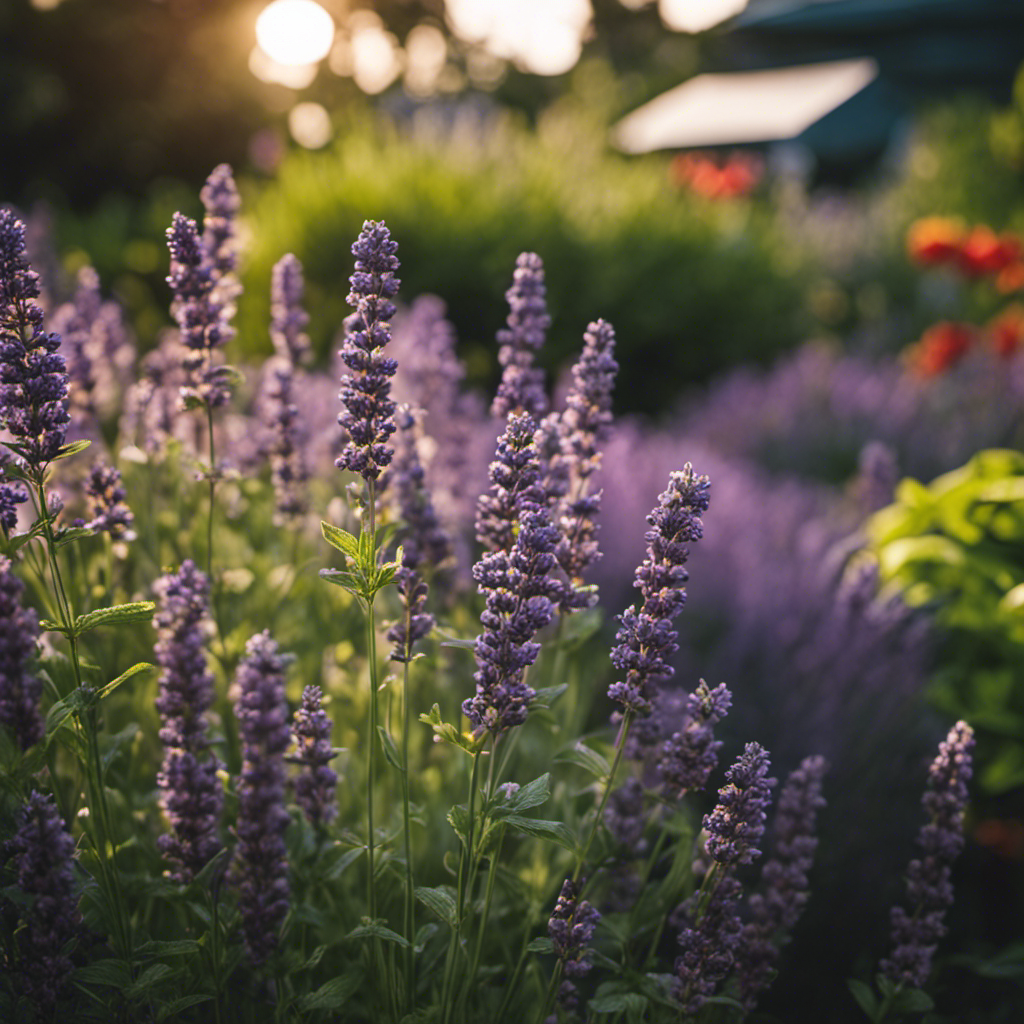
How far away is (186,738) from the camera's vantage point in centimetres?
139

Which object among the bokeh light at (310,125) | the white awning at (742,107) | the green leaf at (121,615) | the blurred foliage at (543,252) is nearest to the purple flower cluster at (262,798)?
the green leaf at (121,615)

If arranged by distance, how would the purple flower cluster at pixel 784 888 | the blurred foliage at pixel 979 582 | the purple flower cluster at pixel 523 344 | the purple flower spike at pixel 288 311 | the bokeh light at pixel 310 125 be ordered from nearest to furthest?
1. the purple flower cluster at pixel 784 888
2. the purple flower cluster at pixel 523 344
3. the purple flower spike at pixel 288 311
4. the blurred foliage at pixel 979 582
5. the bokeh light at pixel 310 125

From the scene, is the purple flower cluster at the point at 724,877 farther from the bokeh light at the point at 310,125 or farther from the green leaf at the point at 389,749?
the bokeh light at the point at 310,125

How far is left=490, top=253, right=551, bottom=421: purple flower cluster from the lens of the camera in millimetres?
1694

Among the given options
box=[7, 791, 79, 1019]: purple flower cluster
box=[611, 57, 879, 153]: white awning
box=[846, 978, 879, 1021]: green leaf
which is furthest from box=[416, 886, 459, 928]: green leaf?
box=[611, 57, 879, 153]: white awning

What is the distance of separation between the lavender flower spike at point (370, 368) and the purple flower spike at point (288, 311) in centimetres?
72

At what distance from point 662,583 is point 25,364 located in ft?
2.94

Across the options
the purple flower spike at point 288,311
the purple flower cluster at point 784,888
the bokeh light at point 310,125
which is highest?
the bokeh light at point 310,125

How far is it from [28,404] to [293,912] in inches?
33.2

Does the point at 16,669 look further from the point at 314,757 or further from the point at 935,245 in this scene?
the point at 935,245

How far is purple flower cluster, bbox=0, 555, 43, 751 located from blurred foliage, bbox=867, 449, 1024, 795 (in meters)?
2.36

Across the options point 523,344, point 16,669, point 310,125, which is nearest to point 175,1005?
point 16,669

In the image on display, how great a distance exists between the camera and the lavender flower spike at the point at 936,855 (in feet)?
5.04

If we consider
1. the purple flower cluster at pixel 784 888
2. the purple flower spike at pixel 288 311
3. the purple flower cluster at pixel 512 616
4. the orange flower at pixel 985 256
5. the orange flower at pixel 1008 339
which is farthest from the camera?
the orange flower at pixel 985 256
